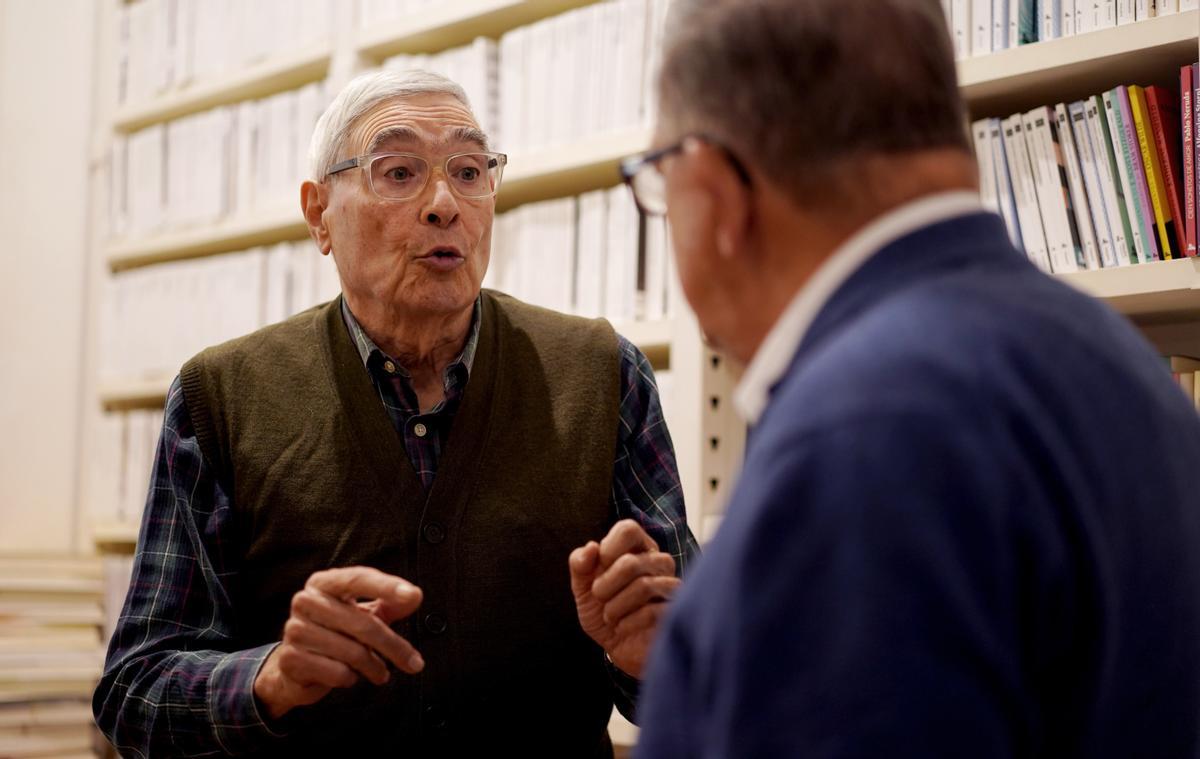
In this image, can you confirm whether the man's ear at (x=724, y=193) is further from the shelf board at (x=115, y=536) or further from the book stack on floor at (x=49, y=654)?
the shelf board at (x=115, y=536)

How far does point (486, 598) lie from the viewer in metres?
1.42

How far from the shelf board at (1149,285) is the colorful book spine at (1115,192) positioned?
34 millimetres

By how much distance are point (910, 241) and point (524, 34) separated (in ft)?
6.36

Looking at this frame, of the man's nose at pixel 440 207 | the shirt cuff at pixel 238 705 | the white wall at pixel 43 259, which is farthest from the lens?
the white wall at pixel 43 259

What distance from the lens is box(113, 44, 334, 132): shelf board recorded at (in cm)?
290

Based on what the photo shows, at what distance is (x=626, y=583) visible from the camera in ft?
3.87

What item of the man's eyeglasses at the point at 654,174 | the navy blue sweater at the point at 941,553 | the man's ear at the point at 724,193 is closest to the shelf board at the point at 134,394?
the man's eyeglasses at the point at 654,174

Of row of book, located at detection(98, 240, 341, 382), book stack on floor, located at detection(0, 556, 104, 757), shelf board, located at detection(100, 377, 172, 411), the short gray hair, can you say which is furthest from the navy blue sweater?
shelf board, located at detection(100, 377, 172, 411)

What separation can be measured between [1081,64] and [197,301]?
2150 mm

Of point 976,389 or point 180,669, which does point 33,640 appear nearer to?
point 180,669

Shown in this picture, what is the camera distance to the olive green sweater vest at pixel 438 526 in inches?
54.5

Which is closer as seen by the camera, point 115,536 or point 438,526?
point 438,526

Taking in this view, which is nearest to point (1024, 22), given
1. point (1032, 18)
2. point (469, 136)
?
point (1032, 18)

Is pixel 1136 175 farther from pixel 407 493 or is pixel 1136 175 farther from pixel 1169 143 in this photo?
pixel 407 493
